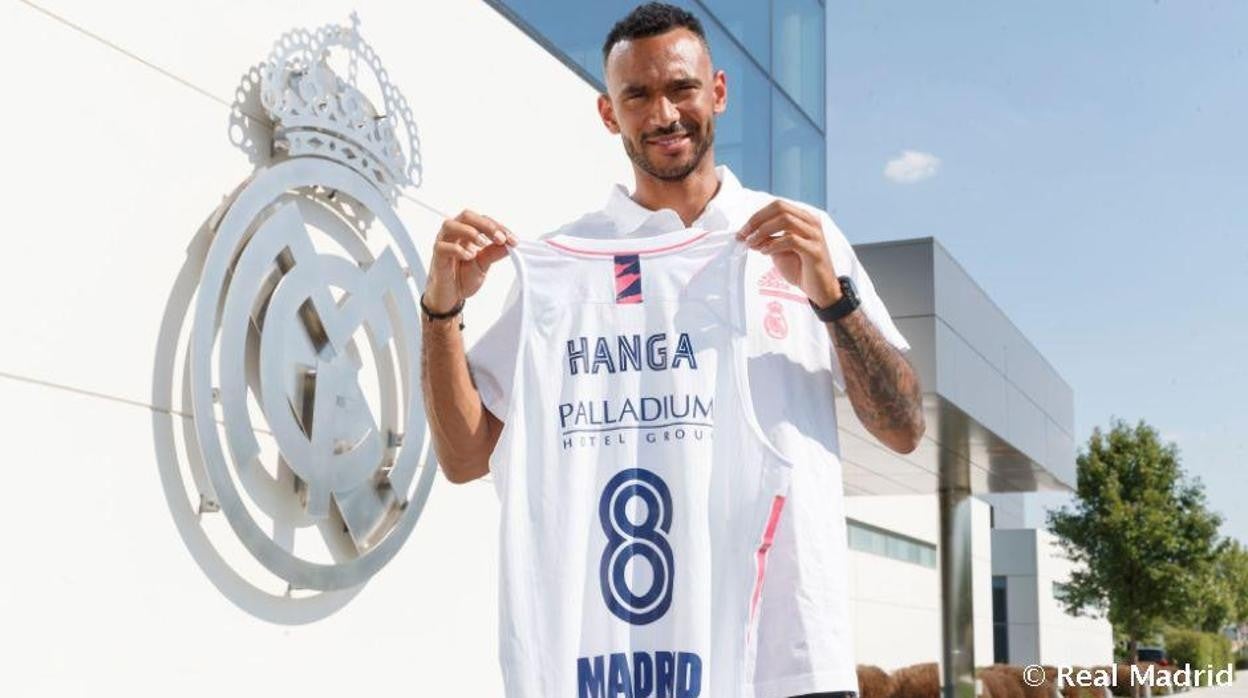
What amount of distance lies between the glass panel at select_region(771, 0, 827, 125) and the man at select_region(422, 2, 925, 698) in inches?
389

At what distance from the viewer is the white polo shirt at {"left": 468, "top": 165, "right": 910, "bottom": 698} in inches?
96.9

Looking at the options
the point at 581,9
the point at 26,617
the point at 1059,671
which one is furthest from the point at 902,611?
the point at 26,617

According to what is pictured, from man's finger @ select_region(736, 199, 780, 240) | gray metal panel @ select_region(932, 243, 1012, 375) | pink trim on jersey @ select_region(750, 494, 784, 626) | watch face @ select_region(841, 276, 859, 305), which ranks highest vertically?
gray metal panel @ select_region(932, 243, 1012, 375)

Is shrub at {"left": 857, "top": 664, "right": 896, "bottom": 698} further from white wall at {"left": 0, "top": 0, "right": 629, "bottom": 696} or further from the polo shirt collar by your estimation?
the polo shirt collar

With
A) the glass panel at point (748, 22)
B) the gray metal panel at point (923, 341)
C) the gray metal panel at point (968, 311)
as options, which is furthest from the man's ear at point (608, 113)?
the gray metal panel at point (968, 311)

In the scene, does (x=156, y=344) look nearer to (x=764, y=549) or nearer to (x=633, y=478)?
(x=633, y=478)

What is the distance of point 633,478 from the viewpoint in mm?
2604

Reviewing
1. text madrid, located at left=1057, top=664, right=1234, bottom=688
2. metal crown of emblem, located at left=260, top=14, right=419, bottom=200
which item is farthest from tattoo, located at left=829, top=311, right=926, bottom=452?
text madrid, located at left=1057, top=664, right=1234, bottom=688

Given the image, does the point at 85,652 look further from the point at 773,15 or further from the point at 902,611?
the point at 902,611

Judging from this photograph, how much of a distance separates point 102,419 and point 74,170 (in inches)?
31.0

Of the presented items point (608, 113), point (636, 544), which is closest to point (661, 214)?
point (608, 113)

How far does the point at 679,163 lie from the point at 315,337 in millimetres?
3308

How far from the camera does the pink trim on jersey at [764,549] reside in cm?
244

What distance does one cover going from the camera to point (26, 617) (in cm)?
425
